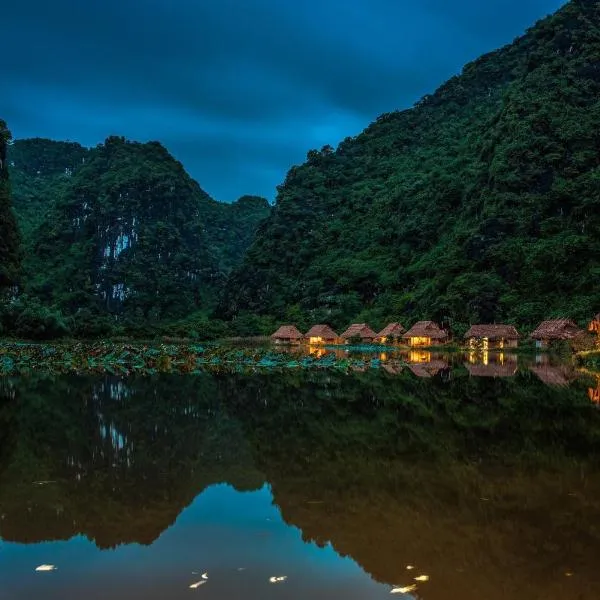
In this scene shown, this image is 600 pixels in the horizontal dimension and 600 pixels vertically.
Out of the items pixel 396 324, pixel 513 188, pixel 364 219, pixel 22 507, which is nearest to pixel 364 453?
pixel 22 507

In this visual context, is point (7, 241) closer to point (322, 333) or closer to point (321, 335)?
point (321, 335)

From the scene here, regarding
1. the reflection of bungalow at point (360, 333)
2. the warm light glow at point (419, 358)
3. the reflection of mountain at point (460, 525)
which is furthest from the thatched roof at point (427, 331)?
the reflection of mountain at point (460, 525)

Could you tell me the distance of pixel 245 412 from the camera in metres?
13.9

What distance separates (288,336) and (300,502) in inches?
2440

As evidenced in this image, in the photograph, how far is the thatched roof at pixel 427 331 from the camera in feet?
189

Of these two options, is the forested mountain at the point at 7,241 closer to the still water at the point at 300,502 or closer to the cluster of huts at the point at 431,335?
the cluster of huts at the point at 431,335

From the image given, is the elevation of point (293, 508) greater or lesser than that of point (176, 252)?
lesser

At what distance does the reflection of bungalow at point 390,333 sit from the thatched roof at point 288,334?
32.5 feet

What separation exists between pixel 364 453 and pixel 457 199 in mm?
74025

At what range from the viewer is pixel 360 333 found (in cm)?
6397

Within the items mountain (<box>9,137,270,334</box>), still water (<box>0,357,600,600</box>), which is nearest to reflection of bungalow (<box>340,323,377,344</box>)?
mountain (<box>9,137,270,334</box>)

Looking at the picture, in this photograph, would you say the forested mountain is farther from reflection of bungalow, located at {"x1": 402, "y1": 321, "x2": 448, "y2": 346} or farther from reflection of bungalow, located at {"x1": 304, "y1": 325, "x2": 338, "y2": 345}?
reflection of bungalow, located at {"x1": 402, "y1": 321, "x2": 448, "y2": 346}

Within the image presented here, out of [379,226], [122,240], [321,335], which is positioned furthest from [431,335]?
[122,240]

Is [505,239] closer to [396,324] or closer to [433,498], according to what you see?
[396,324]
